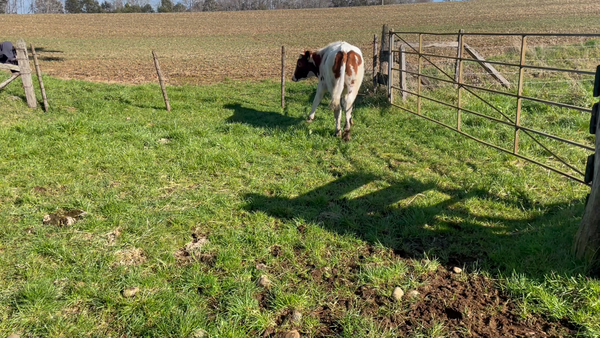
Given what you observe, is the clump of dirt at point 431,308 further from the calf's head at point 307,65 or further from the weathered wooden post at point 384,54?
the weathered wooden post at point 384,54

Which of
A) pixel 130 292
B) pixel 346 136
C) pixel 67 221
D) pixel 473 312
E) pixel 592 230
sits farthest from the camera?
pixel 346 136

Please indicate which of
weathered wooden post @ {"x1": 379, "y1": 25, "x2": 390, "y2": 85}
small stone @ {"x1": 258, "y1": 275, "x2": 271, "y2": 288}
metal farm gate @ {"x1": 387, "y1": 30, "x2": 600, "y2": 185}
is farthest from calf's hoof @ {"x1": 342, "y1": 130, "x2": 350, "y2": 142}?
small stone @ {"x1": 258, "y1": 275, "x2": 271, "y2": 288}

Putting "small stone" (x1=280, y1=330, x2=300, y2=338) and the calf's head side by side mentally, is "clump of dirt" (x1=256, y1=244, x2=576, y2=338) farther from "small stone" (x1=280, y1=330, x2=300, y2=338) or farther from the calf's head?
the calf's head

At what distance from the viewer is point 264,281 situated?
11.1 feet

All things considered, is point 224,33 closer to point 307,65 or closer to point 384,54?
point 384,54

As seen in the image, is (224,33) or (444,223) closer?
(444,223)

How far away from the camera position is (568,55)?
12.6 metres

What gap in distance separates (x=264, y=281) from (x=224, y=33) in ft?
150

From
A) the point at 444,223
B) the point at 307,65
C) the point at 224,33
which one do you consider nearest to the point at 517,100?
the point at 444,223

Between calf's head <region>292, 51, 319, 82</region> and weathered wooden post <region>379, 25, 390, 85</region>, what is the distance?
193 centimetres

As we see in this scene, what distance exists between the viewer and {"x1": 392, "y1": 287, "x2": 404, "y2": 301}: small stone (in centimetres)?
314

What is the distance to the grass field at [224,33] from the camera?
60.8ft

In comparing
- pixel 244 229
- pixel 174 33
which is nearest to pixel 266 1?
pixel 174 33

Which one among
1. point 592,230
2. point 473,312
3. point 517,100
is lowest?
point 473,312
